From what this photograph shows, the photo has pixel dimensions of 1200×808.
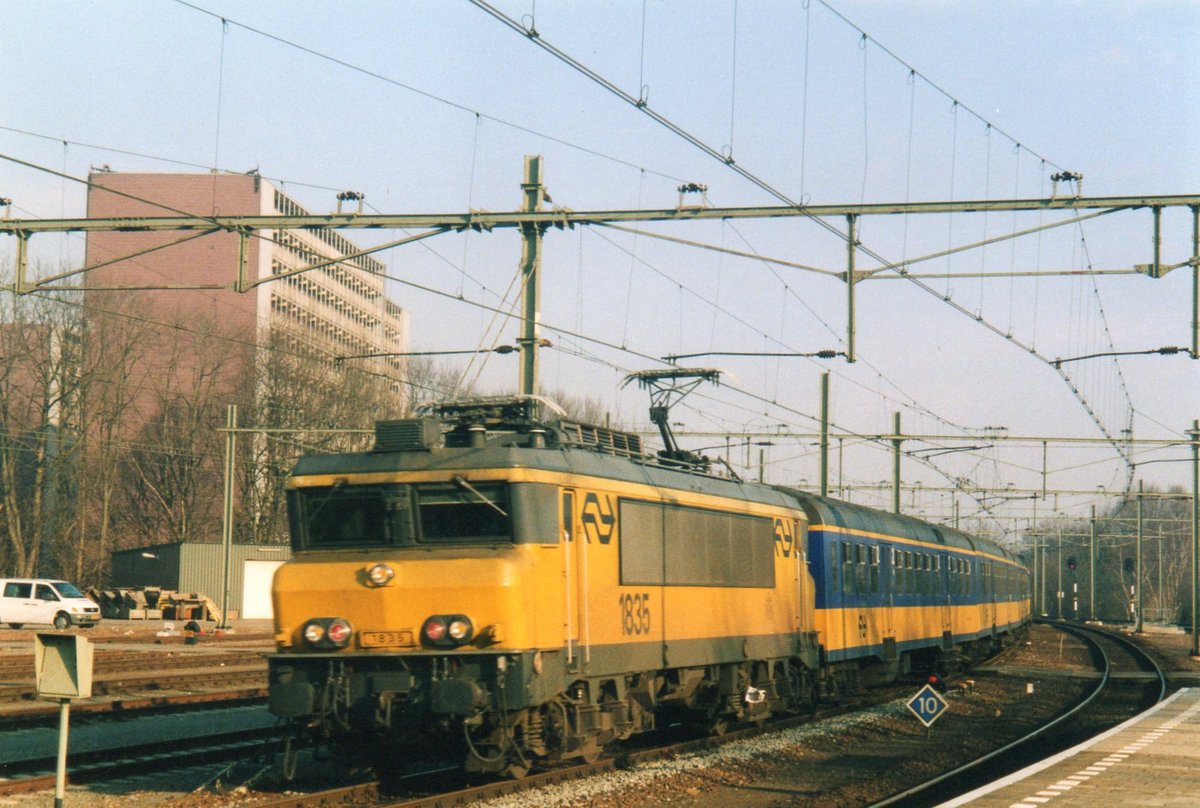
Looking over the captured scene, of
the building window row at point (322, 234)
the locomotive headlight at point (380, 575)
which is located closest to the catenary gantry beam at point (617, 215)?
the locomotive headlight at point (380, 575)

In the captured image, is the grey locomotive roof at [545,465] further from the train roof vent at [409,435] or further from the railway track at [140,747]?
the railway track at [140,747]

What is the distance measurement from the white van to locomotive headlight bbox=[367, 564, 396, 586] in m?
35.2

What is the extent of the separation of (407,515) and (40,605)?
35692 mm

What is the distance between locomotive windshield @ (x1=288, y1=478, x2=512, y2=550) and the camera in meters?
13.4

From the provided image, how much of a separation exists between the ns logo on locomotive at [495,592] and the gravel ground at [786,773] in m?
0.68

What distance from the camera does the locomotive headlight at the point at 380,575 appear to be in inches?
517

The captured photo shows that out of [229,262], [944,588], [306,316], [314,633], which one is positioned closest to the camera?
[314,633]

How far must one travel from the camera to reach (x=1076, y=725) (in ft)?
73.9

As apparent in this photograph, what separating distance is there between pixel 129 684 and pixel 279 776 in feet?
40.6

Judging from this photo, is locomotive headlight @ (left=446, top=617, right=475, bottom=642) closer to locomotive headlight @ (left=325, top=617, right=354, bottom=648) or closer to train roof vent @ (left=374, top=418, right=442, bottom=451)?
locomotive headlight @ (left=325, top=617, right=354, bottom=648)

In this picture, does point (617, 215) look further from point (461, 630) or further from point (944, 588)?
point (944, 588)

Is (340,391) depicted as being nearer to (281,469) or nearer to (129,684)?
(281,469)

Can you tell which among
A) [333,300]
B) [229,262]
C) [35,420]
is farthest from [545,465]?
[333,300]

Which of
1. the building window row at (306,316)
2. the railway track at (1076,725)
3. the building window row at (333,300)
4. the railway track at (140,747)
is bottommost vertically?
the railway track at (1076,725)
